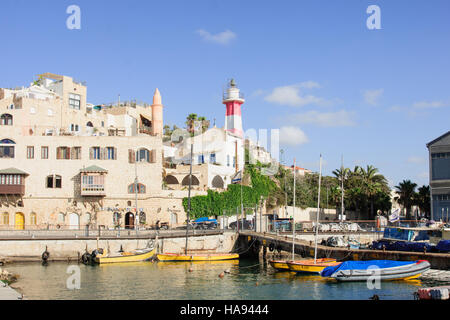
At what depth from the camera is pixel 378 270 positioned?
33.4m

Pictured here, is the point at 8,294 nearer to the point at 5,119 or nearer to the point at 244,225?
the point at 244,225

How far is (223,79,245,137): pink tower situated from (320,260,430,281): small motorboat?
51.5 meters

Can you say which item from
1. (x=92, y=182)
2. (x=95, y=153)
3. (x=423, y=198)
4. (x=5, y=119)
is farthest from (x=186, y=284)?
(x=423, y=198)

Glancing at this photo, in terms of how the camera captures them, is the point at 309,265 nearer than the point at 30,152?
Yes

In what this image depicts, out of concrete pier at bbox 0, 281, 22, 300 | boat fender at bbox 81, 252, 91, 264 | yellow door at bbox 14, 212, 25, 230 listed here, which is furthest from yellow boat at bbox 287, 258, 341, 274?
yellow door at bbox 14, 212, 25, 230

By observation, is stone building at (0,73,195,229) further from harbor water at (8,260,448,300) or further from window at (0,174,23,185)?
harbor water at (8,260,448,300)

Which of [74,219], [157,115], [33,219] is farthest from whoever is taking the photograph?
[157,115]

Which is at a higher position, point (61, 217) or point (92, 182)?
point (92, 182)

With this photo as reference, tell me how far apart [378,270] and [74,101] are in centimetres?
5550

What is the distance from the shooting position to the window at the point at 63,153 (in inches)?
2274

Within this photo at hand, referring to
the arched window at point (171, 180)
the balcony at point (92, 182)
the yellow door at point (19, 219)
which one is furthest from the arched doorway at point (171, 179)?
the yellow door at point (19, 219)

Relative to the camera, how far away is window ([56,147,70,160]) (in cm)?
5775

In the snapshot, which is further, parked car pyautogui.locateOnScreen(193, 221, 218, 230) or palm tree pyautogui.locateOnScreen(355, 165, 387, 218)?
palm tree pyautogui.locateOnScreen(355, 165, 387, 218)
